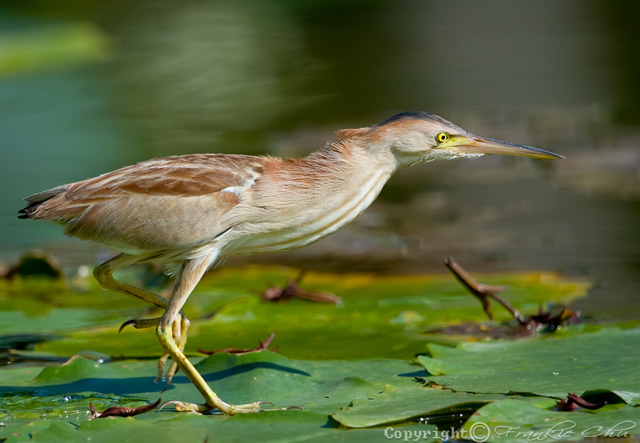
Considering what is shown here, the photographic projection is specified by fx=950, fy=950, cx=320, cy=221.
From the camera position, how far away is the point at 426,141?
3.72 meters

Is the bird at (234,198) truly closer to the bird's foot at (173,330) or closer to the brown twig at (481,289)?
the bird's foot at (173,330)

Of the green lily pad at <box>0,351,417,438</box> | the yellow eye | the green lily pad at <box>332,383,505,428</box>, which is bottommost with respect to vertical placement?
the green lily pad at <box>0,351,417,438</box>

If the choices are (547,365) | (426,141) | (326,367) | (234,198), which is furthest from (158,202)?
(547,365)

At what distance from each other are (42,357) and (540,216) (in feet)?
11.9

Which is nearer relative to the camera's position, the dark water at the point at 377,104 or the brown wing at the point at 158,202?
the brown wing at the point at 158,202

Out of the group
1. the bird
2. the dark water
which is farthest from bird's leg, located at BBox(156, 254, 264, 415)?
the dark water

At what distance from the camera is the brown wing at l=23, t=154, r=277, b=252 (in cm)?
360

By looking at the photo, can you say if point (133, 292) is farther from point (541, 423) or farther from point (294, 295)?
point (541, 423)

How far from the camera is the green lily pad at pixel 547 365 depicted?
3.20m

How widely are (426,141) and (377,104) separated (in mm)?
5786

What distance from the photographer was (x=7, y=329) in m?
4.63
